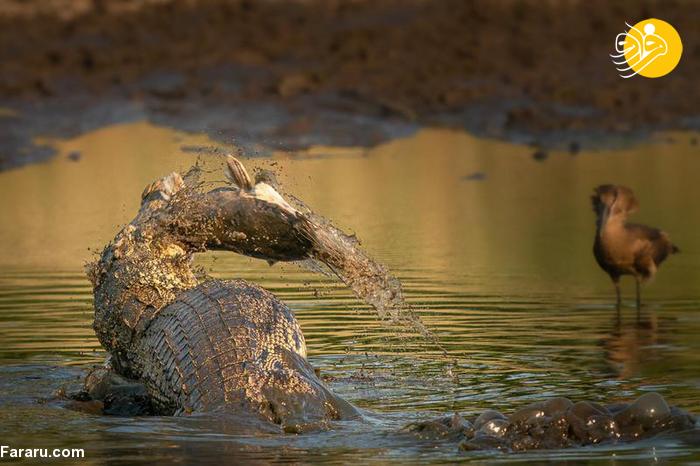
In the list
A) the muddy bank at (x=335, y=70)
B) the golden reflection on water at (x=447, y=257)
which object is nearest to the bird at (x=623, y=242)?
the golden reflection on water at (x=447, y=257)

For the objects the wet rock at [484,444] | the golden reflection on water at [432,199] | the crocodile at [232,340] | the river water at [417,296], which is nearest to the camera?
the wet rock at [484,444]

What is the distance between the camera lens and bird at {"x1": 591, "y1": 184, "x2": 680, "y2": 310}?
12203 millimetres

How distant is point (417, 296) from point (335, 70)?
14162 mm

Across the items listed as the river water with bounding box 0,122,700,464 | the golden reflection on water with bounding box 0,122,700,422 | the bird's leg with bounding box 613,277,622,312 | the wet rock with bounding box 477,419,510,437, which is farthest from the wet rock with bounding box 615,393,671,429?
the bird's leg with bounding box 613,277,622,312

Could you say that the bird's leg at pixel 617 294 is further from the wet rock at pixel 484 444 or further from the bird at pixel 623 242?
the wet rock at pixel 484 444

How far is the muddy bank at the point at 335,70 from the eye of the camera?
75.9ft

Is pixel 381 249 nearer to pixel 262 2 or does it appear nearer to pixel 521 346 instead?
pixel 521 346

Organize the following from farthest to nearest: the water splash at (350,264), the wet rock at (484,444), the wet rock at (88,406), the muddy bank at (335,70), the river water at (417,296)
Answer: the muddy bank at (335,70), the wet rock at (88,406), the water splash at (350,264), the river water at (417,296), the wet rock at (484,444)

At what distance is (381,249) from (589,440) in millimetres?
7307

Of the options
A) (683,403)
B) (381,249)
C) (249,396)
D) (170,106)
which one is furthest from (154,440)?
(170,106)

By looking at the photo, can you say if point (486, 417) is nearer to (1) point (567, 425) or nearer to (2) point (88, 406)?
(1) point (567, 425)

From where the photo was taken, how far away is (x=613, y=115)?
78.1 feet

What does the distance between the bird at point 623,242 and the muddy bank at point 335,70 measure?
29.0 ft

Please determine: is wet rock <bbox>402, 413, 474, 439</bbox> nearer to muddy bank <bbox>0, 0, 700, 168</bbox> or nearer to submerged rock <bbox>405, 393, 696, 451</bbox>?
submerged rock <bbox>405, 393, 696, 451</bbox>
